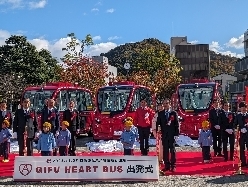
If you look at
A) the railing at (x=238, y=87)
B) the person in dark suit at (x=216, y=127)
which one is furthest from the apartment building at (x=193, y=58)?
the person in dark suit at (x=216, y=127)

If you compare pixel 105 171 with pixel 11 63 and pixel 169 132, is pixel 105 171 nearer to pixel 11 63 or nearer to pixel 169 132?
pixel 169 132

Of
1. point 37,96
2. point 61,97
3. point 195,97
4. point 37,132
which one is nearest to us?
point 37,132

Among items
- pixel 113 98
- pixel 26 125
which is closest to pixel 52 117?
pixel 26 125

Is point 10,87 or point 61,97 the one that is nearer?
point 61,97

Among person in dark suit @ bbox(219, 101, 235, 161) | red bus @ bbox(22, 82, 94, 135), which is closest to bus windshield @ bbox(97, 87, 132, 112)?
red bus @ bbox(22, 82, 94, 135)

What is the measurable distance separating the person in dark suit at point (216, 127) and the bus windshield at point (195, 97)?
634 centimetres

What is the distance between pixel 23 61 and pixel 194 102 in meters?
33.4

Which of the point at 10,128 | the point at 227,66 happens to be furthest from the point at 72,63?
the point at 227,66

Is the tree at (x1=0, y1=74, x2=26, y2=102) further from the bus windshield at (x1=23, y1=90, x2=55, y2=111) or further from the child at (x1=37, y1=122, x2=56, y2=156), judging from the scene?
the child at (x1=37, y1=122, x2=56, y2=156)

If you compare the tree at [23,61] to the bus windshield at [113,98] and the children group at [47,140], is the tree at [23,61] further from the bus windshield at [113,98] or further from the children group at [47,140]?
the children group at [47,140]

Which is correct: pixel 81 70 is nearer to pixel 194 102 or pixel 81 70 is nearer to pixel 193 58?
pixel 194 102

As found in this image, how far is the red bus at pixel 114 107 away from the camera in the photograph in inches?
798

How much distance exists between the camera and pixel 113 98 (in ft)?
69.5

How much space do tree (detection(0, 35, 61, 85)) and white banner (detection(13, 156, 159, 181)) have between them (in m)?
40.1
